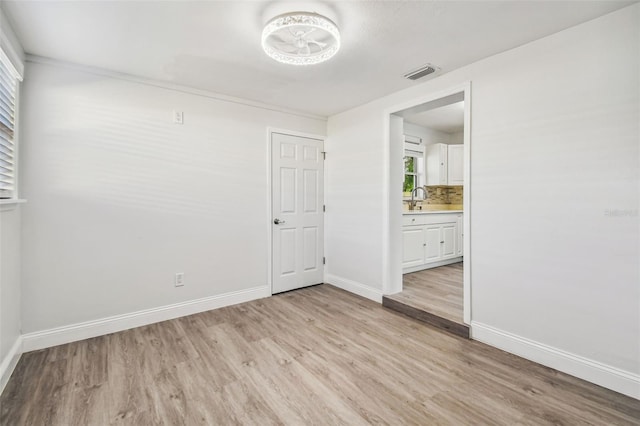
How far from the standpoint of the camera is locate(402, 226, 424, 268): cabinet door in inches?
168

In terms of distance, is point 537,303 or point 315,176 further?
point 315,176

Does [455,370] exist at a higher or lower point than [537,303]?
lower

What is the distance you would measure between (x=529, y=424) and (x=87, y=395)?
2616mm

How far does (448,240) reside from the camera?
16.2 ft

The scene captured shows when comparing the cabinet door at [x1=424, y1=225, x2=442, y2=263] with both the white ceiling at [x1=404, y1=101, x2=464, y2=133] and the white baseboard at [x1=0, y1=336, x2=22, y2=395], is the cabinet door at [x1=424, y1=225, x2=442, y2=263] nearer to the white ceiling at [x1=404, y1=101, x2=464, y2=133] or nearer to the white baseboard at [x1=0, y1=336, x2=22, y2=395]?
the white ceiling at [x1=404, y1=101, x2=464, y2=133]

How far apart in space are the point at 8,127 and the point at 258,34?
193cm

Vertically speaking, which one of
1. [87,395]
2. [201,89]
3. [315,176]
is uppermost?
[201,89]

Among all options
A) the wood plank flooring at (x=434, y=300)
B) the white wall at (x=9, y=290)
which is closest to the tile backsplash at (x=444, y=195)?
the wood plank flooring at (x=434, y=300)

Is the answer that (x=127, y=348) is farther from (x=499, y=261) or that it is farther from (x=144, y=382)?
(x=499, y=261)

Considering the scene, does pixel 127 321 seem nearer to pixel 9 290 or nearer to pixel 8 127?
pixel 9 290

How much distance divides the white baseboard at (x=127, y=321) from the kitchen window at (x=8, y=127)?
3.82 ft

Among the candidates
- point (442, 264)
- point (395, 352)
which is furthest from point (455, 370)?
point (442, 264)

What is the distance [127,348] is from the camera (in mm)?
2402

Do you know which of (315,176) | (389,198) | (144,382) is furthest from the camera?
(315,176)
